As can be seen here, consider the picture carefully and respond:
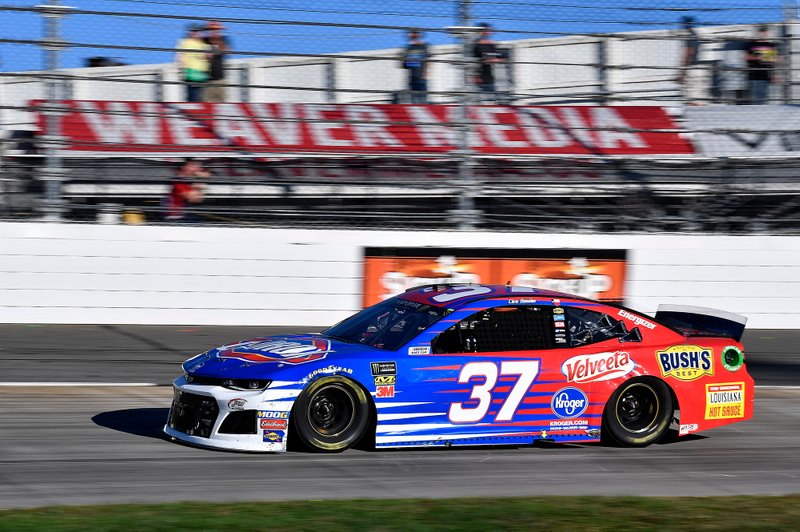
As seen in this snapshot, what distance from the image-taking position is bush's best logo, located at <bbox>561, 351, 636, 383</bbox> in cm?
763

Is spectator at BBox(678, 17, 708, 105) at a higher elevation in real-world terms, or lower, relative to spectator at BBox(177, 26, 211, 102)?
higher

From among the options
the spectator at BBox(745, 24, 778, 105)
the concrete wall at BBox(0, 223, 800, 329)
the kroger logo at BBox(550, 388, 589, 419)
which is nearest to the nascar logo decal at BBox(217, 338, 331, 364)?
the kroger logo at BBox(550, 388, 589, 419)

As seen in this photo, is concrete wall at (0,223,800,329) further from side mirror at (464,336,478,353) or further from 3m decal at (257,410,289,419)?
3m decal at (257,410,289,419)

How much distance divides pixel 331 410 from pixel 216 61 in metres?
8.74

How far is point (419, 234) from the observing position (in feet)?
47.2

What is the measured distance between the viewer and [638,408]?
797 cm

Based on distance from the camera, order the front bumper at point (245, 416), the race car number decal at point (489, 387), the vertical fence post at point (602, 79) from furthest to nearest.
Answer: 1. the vertical fence post at point (602, 79)
2. the race car number decal at point (489, 387)
3. the front bumper at point (245, 416)


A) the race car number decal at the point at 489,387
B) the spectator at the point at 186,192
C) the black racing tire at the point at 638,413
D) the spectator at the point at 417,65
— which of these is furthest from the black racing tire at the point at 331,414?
the spectator at the point at 417,65

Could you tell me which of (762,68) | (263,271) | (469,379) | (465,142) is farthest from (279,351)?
(762,68)

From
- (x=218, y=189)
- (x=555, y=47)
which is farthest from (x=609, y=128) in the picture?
(x=218, y=189)

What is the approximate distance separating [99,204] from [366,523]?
32.0ft

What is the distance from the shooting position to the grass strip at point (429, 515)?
5250 millimetres

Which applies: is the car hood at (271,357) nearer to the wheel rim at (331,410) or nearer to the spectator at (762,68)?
the wheel rim at (331,410)

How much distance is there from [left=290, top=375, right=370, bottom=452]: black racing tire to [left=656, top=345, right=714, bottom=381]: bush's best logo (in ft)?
7.72
